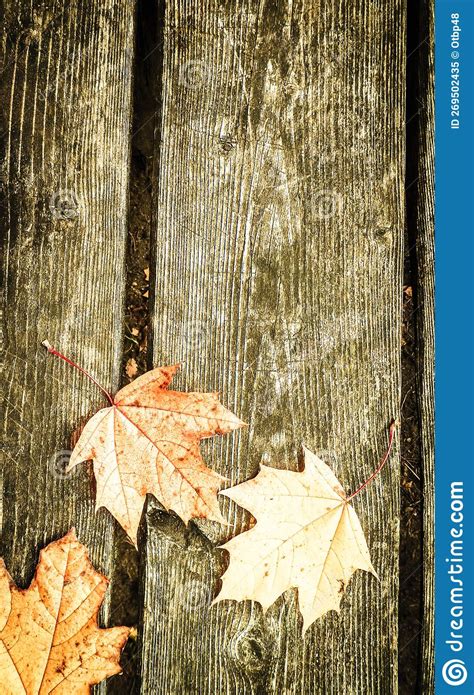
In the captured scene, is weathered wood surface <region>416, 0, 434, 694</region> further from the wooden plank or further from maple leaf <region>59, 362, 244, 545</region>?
maple leaf <region>59, 362, 244, 545</region>

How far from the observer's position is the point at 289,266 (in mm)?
1628

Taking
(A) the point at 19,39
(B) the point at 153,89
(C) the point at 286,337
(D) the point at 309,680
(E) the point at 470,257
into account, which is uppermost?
(A) the point at 19,39

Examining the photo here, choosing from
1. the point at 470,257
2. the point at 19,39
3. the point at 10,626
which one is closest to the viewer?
the point at 10,626

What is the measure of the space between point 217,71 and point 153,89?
0.21 metres

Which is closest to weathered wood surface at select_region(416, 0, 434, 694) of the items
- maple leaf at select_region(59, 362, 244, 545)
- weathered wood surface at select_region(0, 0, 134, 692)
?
maple leaf at select_region(59, 362, 244, 545)

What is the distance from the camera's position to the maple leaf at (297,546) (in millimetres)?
1500

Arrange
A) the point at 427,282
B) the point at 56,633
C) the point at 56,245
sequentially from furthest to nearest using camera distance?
the point at 427,282, the point at 56,245, the point at 56,633

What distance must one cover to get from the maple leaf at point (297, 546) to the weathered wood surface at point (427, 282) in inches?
10.7

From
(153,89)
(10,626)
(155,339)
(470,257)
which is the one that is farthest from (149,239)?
(10,626)

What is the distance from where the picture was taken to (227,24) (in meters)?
1.60

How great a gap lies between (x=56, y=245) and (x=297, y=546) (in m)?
1.12

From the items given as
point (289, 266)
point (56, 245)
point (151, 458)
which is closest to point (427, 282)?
point (289, 266)

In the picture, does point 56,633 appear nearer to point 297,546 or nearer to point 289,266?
point 297,546

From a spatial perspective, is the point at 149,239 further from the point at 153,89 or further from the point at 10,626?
Answer: the point at 10,626
